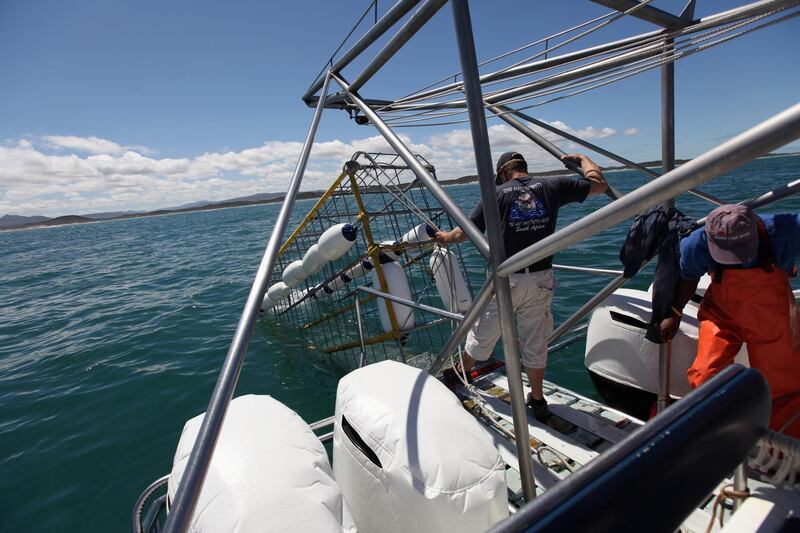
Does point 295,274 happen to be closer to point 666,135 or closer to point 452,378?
point 452,378

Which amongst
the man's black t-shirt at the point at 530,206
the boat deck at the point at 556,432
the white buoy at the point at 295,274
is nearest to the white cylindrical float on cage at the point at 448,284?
the boat deck at the point at 556,432

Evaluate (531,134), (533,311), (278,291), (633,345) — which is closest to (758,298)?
(633,345)

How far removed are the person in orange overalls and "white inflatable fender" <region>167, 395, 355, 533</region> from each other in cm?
254

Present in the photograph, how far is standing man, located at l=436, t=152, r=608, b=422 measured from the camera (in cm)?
283

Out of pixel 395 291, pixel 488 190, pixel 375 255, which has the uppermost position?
pixel 488 190

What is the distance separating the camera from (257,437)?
192 centimetres

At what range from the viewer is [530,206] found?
112 inches

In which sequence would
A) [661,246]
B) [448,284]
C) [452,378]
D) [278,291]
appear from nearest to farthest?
[661,246] → [452,378] → [448,284] → [278,291]

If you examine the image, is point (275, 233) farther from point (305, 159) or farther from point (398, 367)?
point (398, 367)

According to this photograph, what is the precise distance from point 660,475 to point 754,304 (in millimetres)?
2542

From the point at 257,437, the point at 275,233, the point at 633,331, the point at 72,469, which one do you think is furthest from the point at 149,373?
the point at 633,331

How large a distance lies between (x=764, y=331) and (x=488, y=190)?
2178mm

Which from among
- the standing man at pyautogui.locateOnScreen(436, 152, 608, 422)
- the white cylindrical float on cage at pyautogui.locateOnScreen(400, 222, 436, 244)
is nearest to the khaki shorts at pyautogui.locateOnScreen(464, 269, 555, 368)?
the standing man at pyautogui.locateOnScreen(436, 152, 608, 422)

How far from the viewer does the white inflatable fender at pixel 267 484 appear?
1.49m
